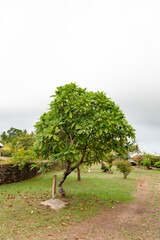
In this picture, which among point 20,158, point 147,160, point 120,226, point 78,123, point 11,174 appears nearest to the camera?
point 120,226

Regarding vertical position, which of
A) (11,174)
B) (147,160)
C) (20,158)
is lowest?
(11,174)

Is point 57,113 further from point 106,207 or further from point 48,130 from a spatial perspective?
point 106,207

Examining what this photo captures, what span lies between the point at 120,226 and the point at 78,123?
417 cm

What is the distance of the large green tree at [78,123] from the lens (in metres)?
7.68

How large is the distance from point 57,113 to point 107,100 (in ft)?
8.13

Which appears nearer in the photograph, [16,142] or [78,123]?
[78,123]

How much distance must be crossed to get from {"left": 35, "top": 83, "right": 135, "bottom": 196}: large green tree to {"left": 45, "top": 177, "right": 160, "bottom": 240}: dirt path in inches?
105

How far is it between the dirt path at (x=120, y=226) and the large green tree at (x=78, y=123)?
267 cm

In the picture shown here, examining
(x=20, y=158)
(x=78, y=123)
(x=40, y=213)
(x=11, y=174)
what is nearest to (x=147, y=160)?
(x=20, y=158)

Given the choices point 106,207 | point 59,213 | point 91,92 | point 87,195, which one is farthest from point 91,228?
point 91,92

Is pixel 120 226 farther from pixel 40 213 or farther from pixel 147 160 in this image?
pixel 147 160

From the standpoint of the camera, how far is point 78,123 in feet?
25.5

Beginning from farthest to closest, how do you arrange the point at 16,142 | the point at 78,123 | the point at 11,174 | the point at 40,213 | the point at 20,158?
the point at 16,142
the point at 20,158
the point at 11,174
the point at 78,123
the point at 40,213

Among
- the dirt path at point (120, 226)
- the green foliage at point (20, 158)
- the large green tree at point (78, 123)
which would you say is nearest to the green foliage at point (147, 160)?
the green foliage at point (20, 158)
